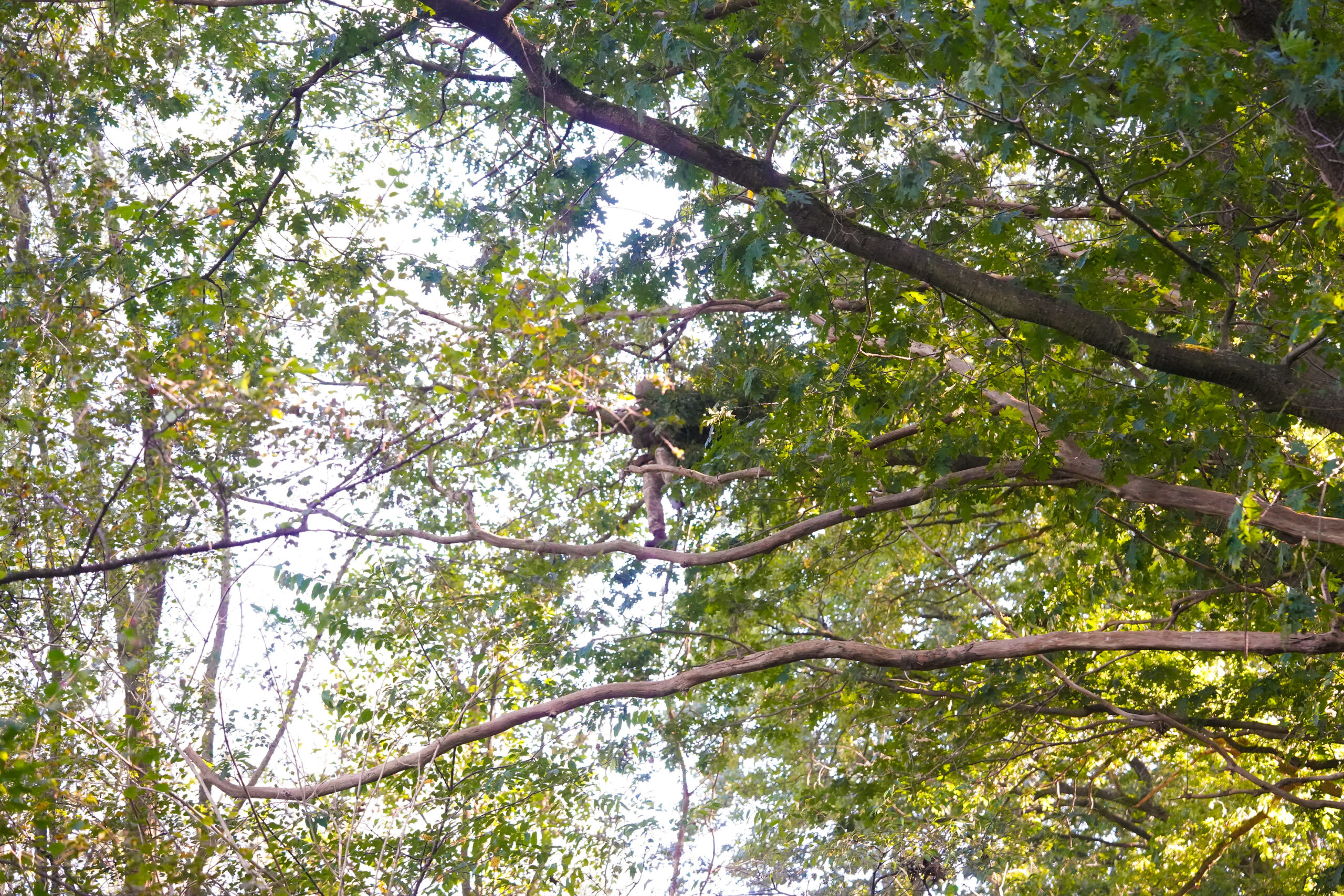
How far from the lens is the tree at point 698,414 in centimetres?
454

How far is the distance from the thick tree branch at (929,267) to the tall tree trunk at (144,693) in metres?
2.66

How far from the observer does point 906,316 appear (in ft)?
18.9

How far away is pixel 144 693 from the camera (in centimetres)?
539

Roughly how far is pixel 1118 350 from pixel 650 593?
5443 mm

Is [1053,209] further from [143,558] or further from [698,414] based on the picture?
[143,558]

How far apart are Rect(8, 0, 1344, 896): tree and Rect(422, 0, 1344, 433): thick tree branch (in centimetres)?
2

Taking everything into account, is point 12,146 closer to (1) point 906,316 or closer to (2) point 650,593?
(1) point 906,316

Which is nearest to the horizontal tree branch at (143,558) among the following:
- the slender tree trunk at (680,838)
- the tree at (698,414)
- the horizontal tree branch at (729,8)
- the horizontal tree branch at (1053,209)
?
the tree at (698,414)

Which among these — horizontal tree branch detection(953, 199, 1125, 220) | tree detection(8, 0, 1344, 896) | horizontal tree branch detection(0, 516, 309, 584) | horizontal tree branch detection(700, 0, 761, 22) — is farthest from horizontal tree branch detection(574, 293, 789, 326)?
horizontal tree branch detection(0, 516, 309, 584)

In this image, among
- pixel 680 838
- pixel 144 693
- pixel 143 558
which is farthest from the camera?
pixel 680 838

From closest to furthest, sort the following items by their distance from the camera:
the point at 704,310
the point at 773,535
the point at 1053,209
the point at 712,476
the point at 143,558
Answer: the point at 143,558, the point at 773,535, the point at 1053,209, the point at 712,476, the point at 704,310

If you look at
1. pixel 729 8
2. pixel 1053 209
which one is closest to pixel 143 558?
pixel 729 8

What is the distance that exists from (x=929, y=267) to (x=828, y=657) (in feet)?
7.93

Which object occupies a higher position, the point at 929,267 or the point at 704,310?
the point at 704,310
